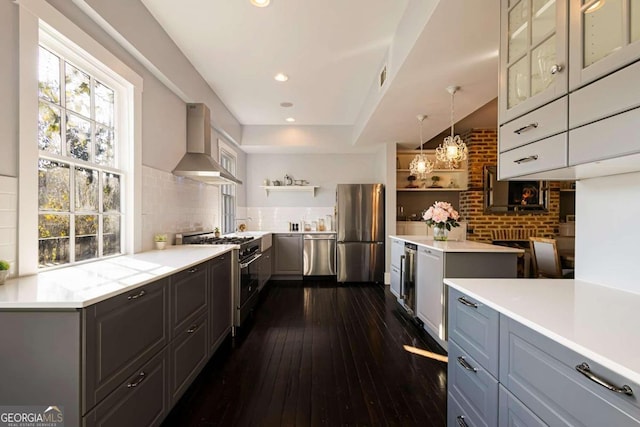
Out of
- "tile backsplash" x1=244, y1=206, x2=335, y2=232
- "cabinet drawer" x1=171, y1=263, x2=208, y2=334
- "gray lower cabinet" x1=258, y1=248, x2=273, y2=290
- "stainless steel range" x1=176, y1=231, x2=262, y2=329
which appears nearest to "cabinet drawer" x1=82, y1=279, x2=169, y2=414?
"cabinet drawer" x1=171, y1=263, x2=208, y2=334

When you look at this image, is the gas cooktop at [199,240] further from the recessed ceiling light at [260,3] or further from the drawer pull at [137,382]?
the recessed ceiling light at [260,3]

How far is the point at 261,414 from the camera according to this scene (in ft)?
6.06

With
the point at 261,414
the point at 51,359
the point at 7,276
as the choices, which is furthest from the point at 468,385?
the point at 7,276

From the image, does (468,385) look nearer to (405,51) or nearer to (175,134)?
(405,51)

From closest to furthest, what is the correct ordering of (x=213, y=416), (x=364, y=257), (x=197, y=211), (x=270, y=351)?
(x=213, y=416)
(x=270, y=351)
(x=197, y=211)
(x=364, y=257)

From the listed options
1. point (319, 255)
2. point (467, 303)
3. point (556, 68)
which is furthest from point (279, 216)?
point (556, 68)

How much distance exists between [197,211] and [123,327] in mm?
2623

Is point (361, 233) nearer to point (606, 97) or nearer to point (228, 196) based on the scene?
point (228, 196)

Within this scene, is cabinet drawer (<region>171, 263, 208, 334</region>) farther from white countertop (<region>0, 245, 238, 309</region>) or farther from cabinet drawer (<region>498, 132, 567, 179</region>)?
cabinet drawer (<region>498, 132, 567, 179</region>)

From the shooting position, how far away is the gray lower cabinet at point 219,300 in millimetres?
2436

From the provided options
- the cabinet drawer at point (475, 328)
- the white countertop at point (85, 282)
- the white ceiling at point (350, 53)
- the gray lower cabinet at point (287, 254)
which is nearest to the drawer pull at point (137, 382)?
the white countertop at point (85, 282)

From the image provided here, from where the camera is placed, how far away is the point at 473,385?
1.31 m

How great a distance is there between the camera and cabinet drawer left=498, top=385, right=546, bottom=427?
963mm

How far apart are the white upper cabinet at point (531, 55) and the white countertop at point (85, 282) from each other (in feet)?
6.28
